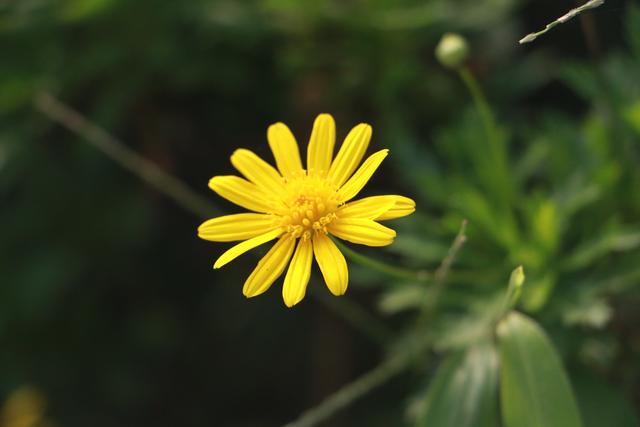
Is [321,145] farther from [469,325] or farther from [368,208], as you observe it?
[469,325]

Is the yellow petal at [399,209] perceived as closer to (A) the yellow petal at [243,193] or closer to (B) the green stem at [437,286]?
(B) the green stem at [437,286]

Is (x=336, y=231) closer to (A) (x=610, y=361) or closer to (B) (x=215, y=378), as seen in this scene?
(A) (x=610, y=361)

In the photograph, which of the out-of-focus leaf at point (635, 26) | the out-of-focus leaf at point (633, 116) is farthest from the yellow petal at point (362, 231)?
the out-of-focus leaf at point (635, 26)

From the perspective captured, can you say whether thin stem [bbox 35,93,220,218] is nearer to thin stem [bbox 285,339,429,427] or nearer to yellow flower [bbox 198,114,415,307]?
yellow flower [bbox 198,114,415,307]

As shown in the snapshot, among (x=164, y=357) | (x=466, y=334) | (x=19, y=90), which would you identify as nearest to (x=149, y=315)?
(x=164, y=357)

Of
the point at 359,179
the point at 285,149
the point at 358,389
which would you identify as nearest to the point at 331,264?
the point at 359,179

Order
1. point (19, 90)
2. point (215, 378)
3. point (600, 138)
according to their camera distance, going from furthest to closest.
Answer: point (215, 378) → point (19, 90) → point (600, 138)

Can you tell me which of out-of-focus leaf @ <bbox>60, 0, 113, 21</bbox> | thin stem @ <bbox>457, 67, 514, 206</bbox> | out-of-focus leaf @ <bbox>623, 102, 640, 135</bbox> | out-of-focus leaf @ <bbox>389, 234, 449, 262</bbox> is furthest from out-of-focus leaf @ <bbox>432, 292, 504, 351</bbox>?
out-of-focus leaf @ <bbox>60, 0, 113, 21</bbox>
